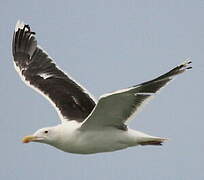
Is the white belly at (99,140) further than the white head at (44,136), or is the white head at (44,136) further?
the white head at (44,136)

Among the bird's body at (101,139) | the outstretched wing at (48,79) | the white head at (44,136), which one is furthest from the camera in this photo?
the outstretched wing at (48,79)

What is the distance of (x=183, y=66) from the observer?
1087cm

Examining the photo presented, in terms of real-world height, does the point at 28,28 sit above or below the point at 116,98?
above

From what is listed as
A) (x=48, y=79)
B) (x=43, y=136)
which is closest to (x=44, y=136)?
(x=43, y=136)

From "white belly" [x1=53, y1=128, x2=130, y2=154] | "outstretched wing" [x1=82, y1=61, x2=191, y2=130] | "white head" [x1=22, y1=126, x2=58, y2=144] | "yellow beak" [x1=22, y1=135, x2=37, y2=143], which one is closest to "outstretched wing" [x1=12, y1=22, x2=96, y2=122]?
"white head" [x1=22, y1=126, x2=58, y2=144]

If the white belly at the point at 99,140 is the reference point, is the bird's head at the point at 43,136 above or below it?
above

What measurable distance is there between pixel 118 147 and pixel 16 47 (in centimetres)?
542

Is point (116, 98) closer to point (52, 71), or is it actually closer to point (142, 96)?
point (142, 96)

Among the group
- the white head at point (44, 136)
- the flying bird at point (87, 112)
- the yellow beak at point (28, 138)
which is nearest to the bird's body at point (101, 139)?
the flying bird at point (87, 112)

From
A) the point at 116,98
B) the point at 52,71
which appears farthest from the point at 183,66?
the point at 52,71

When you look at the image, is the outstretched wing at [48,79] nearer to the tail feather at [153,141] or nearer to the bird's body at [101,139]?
the bird's body at [101,139]

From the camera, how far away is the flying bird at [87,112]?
1123 cm

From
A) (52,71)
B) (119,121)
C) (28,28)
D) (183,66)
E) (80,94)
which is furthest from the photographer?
(28,28)

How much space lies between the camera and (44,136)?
12586 millimetres
